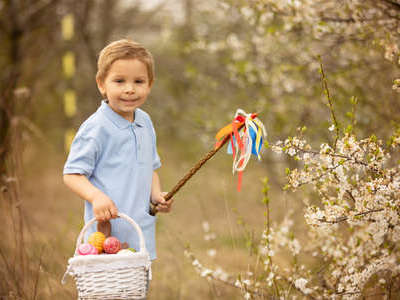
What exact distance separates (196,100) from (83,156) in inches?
200

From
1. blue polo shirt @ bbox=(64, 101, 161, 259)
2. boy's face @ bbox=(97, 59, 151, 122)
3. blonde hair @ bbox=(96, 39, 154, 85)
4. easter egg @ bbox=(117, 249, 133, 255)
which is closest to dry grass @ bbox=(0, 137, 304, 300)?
blue polo shirt @ bbox=(64, 101, 161, 259)

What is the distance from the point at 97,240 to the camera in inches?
72.9

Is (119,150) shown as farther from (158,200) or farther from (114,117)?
(158,200)

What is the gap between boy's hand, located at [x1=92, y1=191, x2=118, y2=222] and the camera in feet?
5.92

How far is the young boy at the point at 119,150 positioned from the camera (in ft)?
6.37

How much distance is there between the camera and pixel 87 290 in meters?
1.74

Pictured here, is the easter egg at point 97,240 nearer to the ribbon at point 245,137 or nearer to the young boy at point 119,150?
the young boy at point 119,150

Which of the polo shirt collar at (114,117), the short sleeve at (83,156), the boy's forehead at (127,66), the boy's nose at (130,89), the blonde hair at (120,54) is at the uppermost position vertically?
the blonde hair at (120,54)

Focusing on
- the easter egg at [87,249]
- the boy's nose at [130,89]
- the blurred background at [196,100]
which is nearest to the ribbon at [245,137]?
the blurred background at [196,100]

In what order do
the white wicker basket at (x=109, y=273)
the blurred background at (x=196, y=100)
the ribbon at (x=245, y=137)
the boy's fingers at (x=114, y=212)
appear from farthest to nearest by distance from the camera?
the blurred background at (x=196, y=100), the ribbon at (x=245, y=137), the boy's fingers at (x=114, y=212), the white wicker basket at (x=109, y=273)

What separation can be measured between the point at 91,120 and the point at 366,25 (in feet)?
5.85

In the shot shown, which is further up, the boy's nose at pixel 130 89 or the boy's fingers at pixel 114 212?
the boy's nose at pixel 130 89

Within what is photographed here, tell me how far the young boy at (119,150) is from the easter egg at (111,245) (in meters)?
0.09

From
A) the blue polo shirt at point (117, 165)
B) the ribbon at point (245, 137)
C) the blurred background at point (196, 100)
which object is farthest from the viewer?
the blurred background at point (196, 100)
